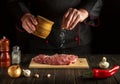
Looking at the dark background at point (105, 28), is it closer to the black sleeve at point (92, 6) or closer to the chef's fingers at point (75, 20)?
the black sleeve at point (92, 6)

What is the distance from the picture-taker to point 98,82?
1470 mm

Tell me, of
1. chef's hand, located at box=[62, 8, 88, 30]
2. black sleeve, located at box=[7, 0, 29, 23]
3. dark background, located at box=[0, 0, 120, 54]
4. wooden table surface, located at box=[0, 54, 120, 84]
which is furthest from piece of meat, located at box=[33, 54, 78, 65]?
dark background, located at box=[0, 0, 120, 54]

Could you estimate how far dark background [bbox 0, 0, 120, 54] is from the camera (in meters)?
2.79

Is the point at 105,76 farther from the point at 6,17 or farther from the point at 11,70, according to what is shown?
the point at 6,17

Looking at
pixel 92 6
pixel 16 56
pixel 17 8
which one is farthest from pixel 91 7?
pixel 16 56

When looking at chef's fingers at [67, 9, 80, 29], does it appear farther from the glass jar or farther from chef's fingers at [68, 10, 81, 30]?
the glass jar

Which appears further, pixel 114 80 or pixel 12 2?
pixel 12 2

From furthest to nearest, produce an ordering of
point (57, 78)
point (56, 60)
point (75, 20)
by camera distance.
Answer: point (75, 20)
point (56, 60)
point (57, 78)

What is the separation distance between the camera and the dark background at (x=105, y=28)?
2.79 m

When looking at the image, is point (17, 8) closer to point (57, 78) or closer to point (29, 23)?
point (29, 23)

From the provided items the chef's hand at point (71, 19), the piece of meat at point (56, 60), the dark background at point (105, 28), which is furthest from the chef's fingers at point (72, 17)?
the dark background at point (105, 28)

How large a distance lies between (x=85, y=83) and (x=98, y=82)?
6cm

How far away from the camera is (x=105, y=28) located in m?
2.83

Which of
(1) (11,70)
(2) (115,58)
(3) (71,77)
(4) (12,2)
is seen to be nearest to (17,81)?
(1) (11,70)
